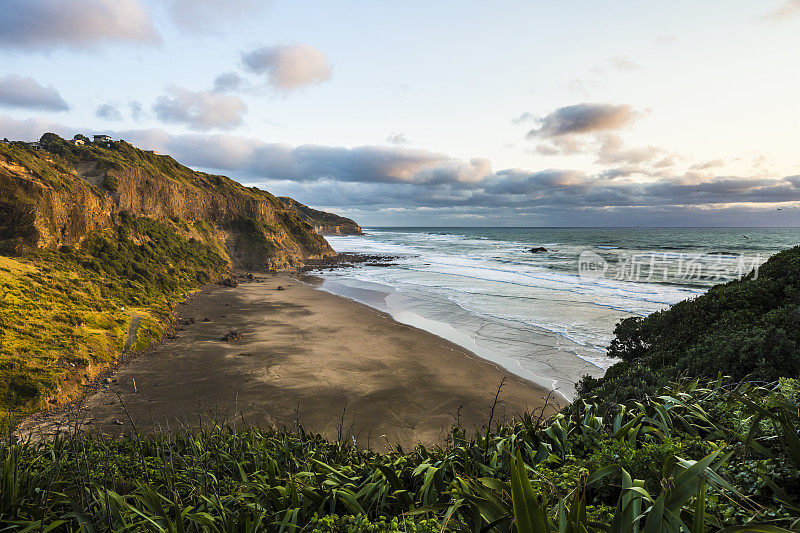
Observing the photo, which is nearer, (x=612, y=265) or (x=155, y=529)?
(x=155, y=529)

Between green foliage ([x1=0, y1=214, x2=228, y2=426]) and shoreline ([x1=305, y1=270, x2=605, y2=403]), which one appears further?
shoreline ([x1=305, y1=270, x2=605, y2=403])

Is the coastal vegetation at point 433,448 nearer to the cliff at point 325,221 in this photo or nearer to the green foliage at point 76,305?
the green foliage at point 76,305

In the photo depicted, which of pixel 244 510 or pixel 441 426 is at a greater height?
pixel 244 510

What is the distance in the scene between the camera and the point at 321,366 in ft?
46.9

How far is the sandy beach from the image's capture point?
984 cm

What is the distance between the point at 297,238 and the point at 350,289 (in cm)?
2651

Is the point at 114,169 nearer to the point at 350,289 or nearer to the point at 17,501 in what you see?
the point at 350,289

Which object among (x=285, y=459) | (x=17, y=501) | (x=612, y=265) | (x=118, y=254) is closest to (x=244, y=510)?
(x=285, y=459)

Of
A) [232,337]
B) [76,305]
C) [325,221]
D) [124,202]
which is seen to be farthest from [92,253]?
[325,221]

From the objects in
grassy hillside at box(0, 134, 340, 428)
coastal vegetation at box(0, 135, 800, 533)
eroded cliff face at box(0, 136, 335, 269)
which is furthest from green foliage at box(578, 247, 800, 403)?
eroded cliff face at box(0, 136, 335, 269)

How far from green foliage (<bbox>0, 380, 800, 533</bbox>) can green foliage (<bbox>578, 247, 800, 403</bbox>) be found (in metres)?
2.19

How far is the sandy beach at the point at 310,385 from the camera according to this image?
9844 millimetres

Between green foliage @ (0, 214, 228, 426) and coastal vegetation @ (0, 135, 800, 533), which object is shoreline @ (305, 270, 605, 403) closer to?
coastal vegetation @ (0, 135, 800, 533)

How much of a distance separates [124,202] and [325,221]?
411 feet
